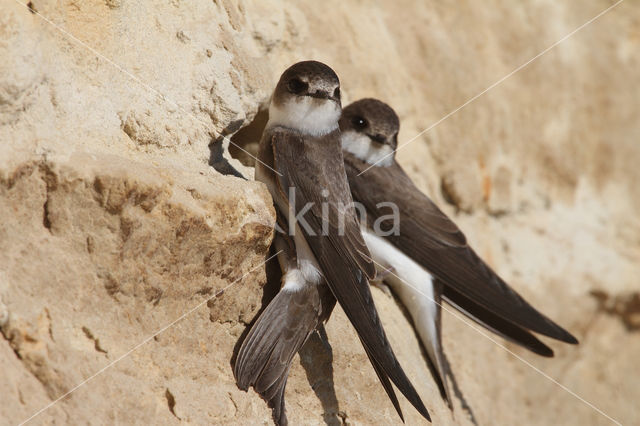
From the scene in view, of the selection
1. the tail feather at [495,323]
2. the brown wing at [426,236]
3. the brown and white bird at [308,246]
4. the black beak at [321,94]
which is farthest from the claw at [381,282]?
the black beak at [321,94]

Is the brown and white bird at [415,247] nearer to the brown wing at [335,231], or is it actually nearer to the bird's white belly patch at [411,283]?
the bird's white belly patch at [411,283]

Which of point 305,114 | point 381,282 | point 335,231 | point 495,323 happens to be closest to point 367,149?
point 381,282

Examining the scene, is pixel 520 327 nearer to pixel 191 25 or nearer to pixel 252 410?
pixel 252 410

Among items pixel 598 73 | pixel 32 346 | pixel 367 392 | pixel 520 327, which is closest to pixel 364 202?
pixel 520 327

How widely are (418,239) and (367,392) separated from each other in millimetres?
1056

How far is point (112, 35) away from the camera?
220cm

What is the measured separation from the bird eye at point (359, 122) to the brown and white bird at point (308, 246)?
522 millimetres

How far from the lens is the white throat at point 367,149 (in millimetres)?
3381

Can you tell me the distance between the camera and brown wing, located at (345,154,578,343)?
10.4 ft

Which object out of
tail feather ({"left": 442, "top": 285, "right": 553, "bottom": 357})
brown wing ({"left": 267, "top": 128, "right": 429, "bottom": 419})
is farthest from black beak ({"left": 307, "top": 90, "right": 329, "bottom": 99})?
tail feather ({"left": 442, "top": 285, "right": 553, "bottom": 357})

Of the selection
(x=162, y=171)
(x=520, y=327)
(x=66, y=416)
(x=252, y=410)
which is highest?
(x=162, y=171)

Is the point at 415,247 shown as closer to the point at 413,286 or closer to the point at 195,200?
the point at 413,286

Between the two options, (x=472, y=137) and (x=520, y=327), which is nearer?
(x=520, y=327)

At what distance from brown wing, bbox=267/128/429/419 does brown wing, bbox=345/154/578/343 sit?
1.90 feet
